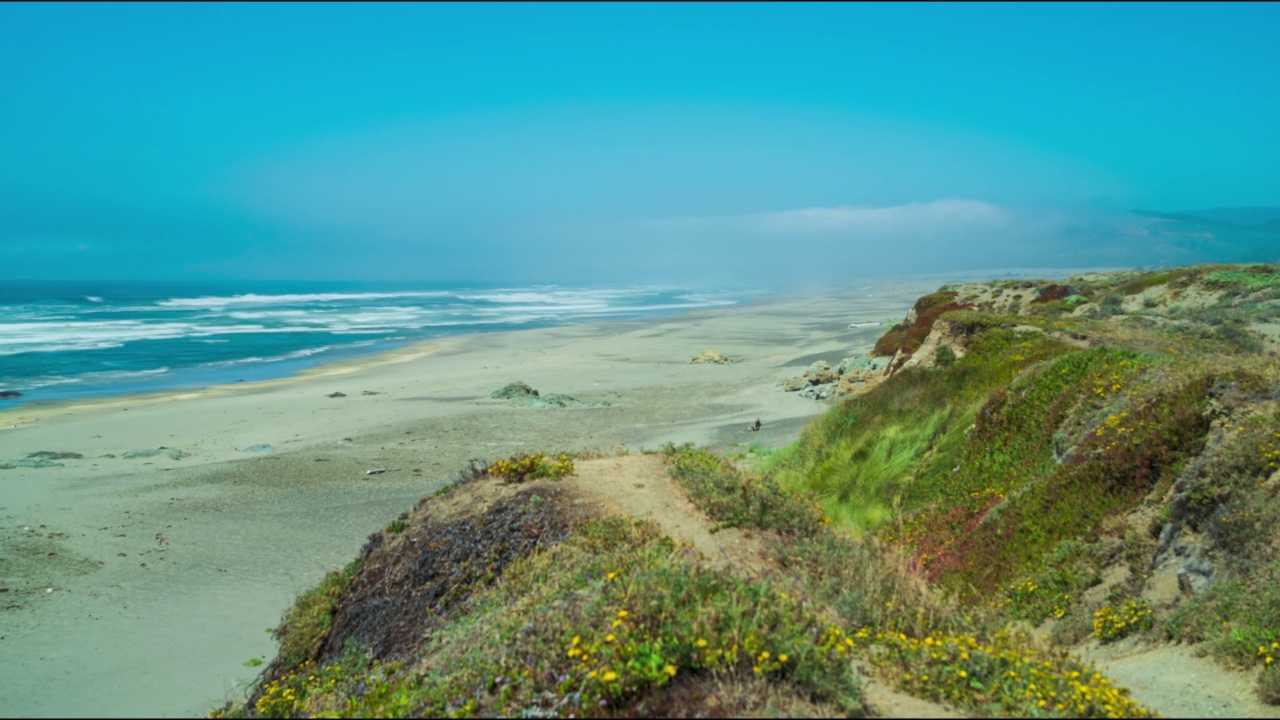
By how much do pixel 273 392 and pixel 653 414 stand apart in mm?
16792

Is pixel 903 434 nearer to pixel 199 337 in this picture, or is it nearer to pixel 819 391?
pixel 819 391

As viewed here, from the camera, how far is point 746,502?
7719mm

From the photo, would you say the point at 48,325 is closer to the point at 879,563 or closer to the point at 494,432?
the point at 494,432

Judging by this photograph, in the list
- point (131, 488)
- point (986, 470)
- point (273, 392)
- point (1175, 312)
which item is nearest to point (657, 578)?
point (986, 470)

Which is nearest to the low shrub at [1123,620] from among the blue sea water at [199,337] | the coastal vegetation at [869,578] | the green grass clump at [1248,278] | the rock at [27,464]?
the coastal vegetation at [869,578]

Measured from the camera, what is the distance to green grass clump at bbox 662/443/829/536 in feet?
24.4

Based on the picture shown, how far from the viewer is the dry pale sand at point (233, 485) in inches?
374

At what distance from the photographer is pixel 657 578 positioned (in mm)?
5137

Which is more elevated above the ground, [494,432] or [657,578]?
[657,578]

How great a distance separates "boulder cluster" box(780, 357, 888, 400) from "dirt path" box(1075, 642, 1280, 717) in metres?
18.6

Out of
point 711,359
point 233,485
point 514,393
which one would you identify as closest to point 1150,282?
point 711,359

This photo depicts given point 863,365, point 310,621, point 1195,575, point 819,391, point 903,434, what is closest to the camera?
point 1195,575

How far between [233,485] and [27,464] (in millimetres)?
6413

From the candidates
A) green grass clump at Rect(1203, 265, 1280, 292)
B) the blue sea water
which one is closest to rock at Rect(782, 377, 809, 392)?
green grass clump at Rect(1203, 265, 1280, 292)
